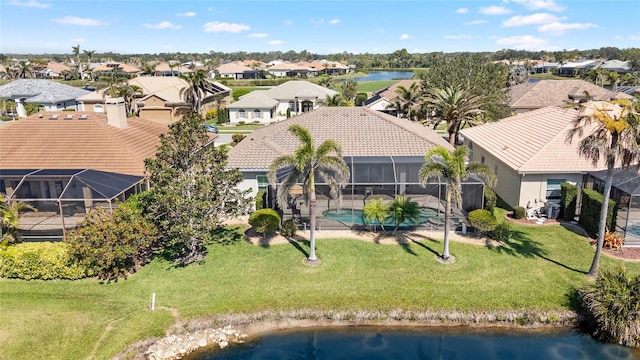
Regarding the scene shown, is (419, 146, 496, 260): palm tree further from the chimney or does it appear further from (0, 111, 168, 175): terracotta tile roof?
the chimney

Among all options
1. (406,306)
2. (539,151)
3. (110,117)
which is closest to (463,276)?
(406,306)

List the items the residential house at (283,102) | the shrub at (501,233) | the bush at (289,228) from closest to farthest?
the shrub at (501,233), the bush at (289,228), the residential house at (283,102)

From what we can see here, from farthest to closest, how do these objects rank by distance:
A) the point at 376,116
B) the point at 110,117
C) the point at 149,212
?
the point at 376,116
the point at 110,117
the point at 149,212

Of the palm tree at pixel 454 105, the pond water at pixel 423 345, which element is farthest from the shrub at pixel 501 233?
the palm tree at pixel 454 105

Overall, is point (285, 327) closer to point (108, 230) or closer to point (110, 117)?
point (108, 230)

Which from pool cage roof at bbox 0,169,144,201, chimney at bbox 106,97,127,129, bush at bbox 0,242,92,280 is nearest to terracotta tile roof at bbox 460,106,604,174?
pool cage roof at bbox 0,169,144,201

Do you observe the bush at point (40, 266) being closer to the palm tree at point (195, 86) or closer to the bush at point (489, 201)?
the bush at point (489, 201)
